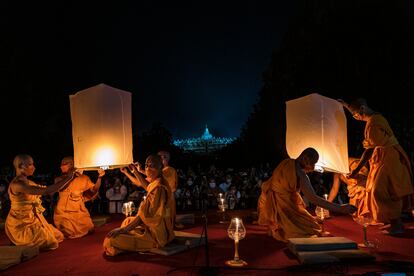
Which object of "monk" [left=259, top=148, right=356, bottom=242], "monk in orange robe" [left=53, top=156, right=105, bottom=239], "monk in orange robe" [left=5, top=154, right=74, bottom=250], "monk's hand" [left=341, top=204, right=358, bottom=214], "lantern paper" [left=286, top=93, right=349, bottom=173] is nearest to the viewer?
"monk's hand" [left=341, top=204, right=358, bottom=214]

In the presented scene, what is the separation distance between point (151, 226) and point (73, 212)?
2.73m

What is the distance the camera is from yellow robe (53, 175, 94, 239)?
7.66 meters

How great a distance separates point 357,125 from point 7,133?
47.8 feet

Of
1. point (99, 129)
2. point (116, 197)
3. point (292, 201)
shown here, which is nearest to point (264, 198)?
point (292, 201)

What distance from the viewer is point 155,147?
36000 mm

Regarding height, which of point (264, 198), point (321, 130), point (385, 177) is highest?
point (321, 130)

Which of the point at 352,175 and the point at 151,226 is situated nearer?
the point at 151,226

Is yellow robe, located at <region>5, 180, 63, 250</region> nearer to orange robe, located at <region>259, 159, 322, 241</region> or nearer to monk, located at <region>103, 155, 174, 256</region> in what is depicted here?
monk, located at <region>103, 155, 174, 256</region>

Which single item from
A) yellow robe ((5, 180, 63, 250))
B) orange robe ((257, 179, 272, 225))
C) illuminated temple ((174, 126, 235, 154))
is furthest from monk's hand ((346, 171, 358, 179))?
illuminated temple ((174, 126, 235, 154))

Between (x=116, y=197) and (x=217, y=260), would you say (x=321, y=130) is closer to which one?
(x=217, y=260)

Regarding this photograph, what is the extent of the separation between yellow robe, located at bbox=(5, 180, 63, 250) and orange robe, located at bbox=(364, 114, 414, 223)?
611 centimetres

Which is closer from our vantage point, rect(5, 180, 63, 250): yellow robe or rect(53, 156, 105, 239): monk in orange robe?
rect(5, 180, 63, 250): yellow robe

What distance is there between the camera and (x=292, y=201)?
6.33 m

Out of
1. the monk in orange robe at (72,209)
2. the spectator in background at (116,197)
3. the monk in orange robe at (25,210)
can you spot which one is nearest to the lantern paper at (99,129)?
the monk in orange robe at (25,210)
